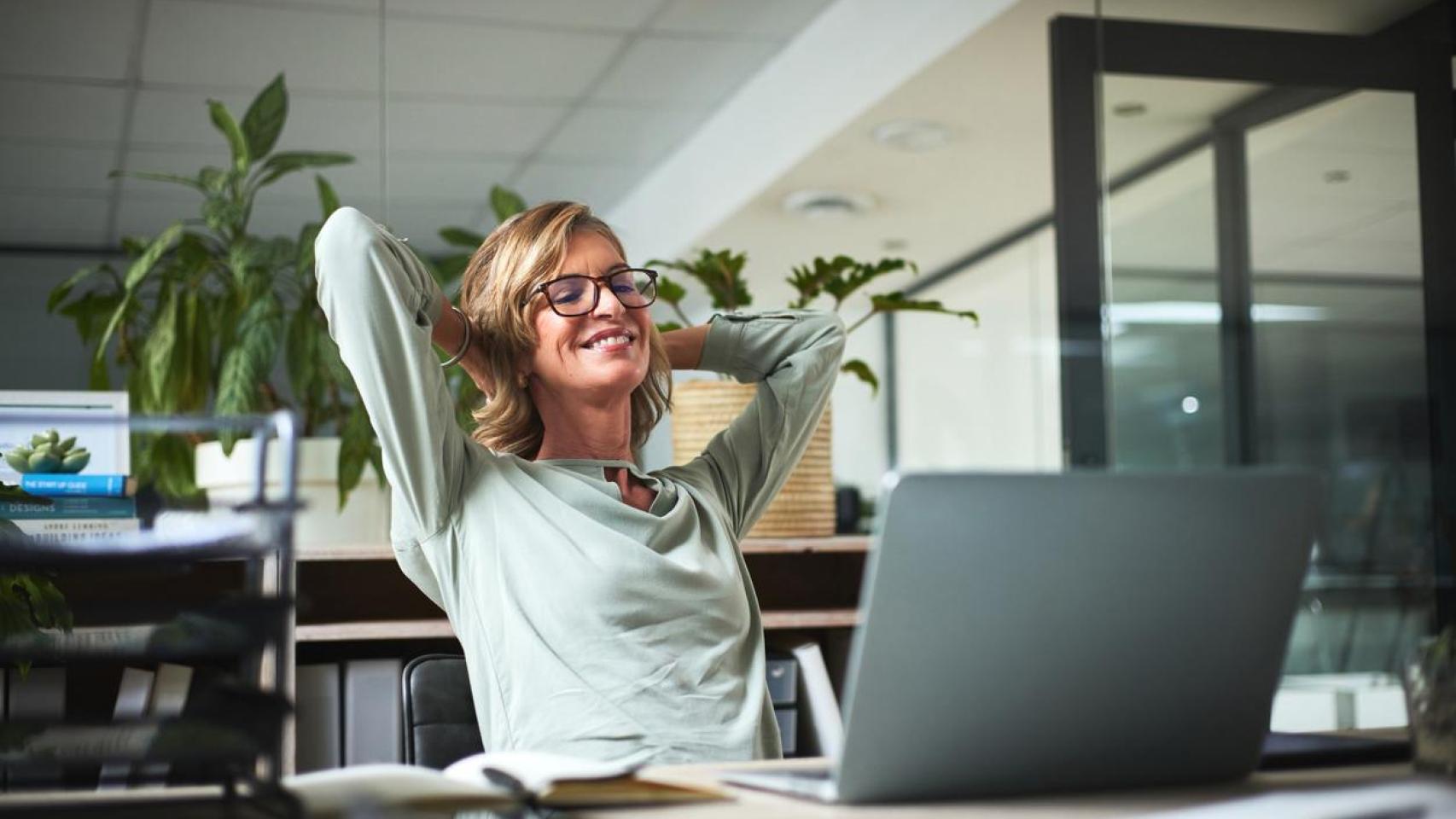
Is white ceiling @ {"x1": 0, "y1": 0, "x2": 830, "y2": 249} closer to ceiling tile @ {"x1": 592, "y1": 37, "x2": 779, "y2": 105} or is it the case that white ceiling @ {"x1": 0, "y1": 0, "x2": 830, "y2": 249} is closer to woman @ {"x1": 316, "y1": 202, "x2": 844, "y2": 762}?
ceiling tile @ {"x1": 592, "y1": 37, "x2": 779, "y2": 105}

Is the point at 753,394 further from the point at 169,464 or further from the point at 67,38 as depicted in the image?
the point at 67,38

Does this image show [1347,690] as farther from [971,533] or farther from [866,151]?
[971,533]

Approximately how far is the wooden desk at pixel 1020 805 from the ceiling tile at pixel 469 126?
4.43 meters

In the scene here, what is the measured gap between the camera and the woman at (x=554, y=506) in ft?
4.61

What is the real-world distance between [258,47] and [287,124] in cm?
74

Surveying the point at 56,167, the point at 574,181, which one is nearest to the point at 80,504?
the point at 56,167

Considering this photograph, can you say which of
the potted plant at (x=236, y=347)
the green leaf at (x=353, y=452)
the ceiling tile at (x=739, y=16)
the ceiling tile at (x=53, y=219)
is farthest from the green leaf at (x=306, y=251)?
the ceiling tile at (x=53, y=219)

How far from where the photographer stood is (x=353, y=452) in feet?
8.92

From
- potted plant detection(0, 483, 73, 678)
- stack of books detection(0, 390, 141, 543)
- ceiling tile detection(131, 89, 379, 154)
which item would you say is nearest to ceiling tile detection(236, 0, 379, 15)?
ceiling tile detection(131, 89, 379, 154)

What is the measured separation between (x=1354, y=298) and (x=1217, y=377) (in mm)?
349

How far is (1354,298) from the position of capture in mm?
3277

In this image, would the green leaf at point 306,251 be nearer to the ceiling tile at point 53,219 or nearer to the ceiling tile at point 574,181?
the ceiling tile at point 574,181

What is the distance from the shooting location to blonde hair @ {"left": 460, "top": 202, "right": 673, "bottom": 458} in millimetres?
1604

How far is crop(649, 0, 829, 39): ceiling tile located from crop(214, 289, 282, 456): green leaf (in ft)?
5.98
